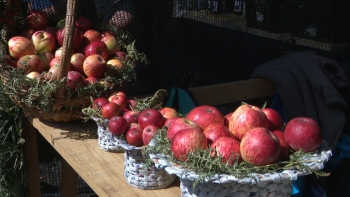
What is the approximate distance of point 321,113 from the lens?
196cm

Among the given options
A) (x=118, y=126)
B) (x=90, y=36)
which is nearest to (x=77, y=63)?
(x=90, y=36)

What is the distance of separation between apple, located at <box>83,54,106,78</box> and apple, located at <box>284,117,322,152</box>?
102 cm

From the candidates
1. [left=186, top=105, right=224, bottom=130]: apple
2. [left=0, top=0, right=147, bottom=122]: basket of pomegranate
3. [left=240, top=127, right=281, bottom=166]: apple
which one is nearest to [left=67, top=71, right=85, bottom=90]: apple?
[left=0, top=0, right=147, bottom=122]: basket of pomegranate

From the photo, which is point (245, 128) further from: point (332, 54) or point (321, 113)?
point (332, 54)

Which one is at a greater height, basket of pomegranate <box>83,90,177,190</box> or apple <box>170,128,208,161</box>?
apple <box>170,128,208,161</box>

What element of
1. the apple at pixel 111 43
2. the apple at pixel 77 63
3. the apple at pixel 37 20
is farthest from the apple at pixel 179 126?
the apple at pixel 37 20

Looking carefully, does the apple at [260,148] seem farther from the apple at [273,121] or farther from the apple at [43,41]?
the apple at [43,41]

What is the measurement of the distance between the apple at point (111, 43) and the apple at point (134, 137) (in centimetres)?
83

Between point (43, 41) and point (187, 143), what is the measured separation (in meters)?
1.29

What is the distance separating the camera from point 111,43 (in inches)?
85.4

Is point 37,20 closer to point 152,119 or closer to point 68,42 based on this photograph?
point 68,42

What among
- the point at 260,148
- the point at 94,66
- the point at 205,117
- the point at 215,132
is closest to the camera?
the point at 260,148

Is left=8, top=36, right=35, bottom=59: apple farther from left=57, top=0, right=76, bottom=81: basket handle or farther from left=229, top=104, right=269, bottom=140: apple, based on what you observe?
left=229, top=104, right=269, bottom=140: apple

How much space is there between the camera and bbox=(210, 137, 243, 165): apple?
42.9 inches
